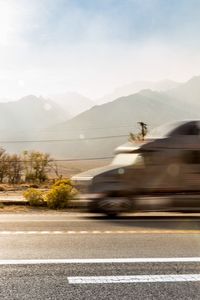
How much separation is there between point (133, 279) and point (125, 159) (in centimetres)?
751

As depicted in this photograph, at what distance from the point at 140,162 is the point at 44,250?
5819 millimetres

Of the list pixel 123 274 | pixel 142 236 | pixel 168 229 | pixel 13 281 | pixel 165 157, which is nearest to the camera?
pixel 13 281

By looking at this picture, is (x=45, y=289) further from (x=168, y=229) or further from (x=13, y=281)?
(x=168, y=229)

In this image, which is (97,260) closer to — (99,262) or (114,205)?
(99,262)

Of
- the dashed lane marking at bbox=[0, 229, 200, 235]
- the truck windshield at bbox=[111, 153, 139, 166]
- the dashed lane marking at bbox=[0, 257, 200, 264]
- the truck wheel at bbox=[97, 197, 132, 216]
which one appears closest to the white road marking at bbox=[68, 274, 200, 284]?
the dashed lane marking at bbox=[0, 257, 200, 264]

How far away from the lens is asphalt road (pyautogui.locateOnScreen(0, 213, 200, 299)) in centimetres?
500

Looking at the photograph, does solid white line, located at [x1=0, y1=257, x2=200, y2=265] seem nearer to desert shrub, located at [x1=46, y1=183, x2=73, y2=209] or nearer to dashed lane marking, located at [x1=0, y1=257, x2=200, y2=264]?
dashed lane marking, located at [x1=0, y1=257, x2=200, y2=264]

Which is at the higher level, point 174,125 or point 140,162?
point 174,125

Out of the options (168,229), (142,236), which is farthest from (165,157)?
(142,236)

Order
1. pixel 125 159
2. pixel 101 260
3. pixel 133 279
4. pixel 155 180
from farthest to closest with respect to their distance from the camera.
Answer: pixel 125 159 < pixel 155 180 < pixel 101 260 < pixel 133 279

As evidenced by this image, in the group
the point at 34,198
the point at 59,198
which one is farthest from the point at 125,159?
the point at 34,198

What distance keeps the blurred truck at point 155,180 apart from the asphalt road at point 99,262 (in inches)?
96.2

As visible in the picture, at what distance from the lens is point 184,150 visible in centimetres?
1246

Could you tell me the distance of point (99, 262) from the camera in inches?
250
